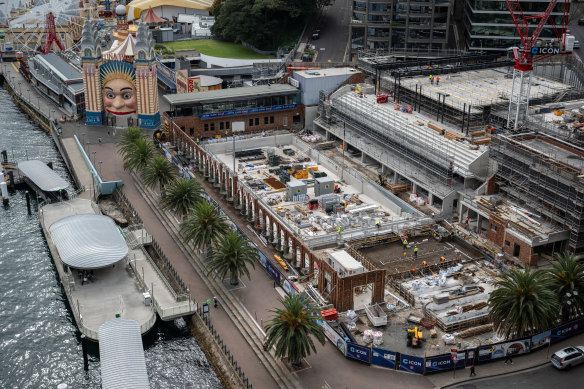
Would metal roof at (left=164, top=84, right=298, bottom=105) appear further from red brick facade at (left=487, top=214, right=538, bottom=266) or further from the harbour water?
red brick facade at (left=487, top=214, right=538, bottom=266)

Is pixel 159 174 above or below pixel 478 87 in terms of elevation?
below

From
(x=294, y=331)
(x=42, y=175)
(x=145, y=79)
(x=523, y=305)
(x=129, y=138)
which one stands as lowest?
(x=294, y=331)

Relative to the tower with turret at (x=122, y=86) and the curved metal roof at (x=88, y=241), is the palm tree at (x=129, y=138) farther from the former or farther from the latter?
the curved metal roof at (x=88, y=241)

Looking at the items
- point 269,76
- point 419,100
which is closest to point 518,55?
point 419,100

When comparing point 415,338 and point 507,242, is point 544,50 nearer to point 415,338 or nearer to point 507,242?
point 507,242

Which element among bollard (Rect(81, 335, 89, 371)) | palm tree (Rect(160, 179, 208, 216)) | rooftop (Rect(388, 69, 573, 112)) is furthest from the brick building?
bollard (Rect(81, 335, 89, 371))

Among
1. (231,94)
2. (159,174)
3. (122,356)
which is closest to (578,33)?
(231,94)

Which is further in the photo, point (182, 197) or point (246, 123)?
→ point (246, 123)
